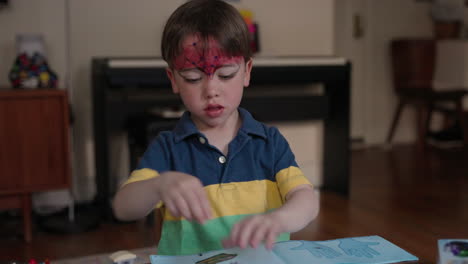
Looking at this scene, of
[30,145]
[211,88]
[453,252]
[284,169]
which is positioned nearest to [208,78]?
[211,88]

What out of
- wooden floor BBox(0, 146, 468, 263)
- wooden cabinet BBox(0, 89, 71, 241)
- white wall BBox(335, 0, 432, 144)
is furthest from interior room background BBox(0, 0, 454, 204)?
white wall BBox(335, 0, 432, 144)

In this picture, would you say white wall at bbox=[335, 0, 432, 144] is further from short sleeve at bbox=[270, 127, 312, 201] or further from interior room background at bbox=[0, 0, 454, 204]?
short sleeve at bbox=[270, 127, 312, 201]

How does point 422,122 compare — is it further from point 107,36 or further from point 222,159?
point 222,159

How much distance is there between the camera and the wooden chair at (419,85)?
15.7 ft

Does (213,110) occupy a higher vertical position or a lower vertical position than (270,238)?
higher

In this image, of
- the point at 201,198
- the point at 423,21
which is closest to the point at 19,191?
the point at 201,198

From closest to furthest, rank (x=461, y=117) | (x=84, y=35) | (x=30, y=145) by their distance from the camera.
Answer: (x=30, y=145)
(x=84, y=35)
(x=461, y=117)

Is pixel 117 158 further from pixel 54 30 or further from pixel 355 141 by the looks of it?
pixel 355 141

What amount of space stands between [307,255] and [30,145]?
205 cm

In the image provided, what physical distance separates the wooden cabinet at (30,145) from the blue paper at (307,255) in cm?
193

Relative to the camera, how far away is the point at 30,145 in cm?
262

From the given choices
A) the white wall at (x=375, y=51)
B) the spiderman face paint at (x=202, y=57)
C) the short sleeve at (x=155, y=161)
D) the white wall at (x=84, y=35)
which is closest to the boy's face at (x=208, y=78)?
the spiderman face paint at (x=202, y=57)

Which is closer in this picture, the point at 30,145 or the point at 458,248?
the point at 458,248

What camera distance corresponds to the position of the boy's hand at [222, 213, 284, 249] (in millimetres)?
731
